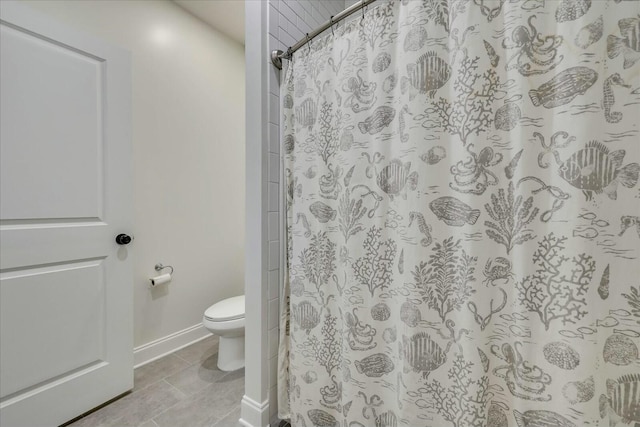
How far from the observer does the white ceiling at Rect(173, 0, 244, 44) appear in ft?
6.56

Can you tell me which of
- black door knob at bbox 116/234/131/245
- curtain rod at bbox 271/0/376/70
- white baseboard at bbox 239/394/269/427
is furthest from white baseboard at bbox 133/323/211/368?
curtain rod at bbox 271/0/376/70

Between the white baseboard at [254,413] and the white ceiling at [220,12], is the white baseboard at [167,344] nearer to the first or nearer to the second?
the white baseboard at [254,413]

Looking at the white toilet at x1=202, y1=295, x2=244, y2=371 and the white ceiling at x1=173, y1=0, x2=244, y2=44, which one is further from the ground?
the white ceiling at x1=173, y1=0, x2=244, y2=44

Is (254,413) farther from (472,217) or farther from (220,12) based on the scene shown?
(220,12)

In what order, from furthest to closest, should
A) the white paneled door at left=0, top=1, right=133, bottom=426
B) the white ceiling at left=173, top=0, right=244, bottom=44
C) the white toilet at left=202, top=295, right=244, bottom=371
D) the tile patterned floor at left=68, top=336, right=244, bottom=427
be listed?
the white ceiling at left=173, top=0, right=244, bottom=44 → the white toilet at left=202, top=295, right=244, bottom=371 → the tile patterned floor at left=68, top=336, right=244, bottom=427 → the white paneled door at left=0, top=1, right=133, bottom=426

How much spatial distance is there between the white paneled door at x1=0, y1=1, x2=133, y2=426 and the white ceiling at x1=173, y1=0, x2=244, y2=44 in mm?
859

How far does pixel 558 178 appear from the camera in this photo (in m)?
0.65

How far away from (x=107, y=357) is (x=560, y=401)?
1973 millimetres

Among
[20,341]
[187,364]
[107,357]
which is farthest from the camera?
[187,364]

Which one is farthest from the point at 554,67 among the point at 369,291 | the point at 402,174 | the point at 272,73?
the point at 272,73

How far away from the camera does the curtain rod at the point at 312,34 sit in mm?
991

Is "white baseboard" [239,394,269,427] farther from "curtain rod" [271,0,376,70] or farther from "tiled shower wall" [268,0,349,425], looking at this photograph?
"curtain rod" [271,0,376,70]

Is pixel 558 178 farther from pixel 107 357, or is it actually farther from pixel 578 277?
pixel 107 357

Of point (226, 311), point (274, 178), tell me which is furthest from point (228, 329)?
point (274, 178)
